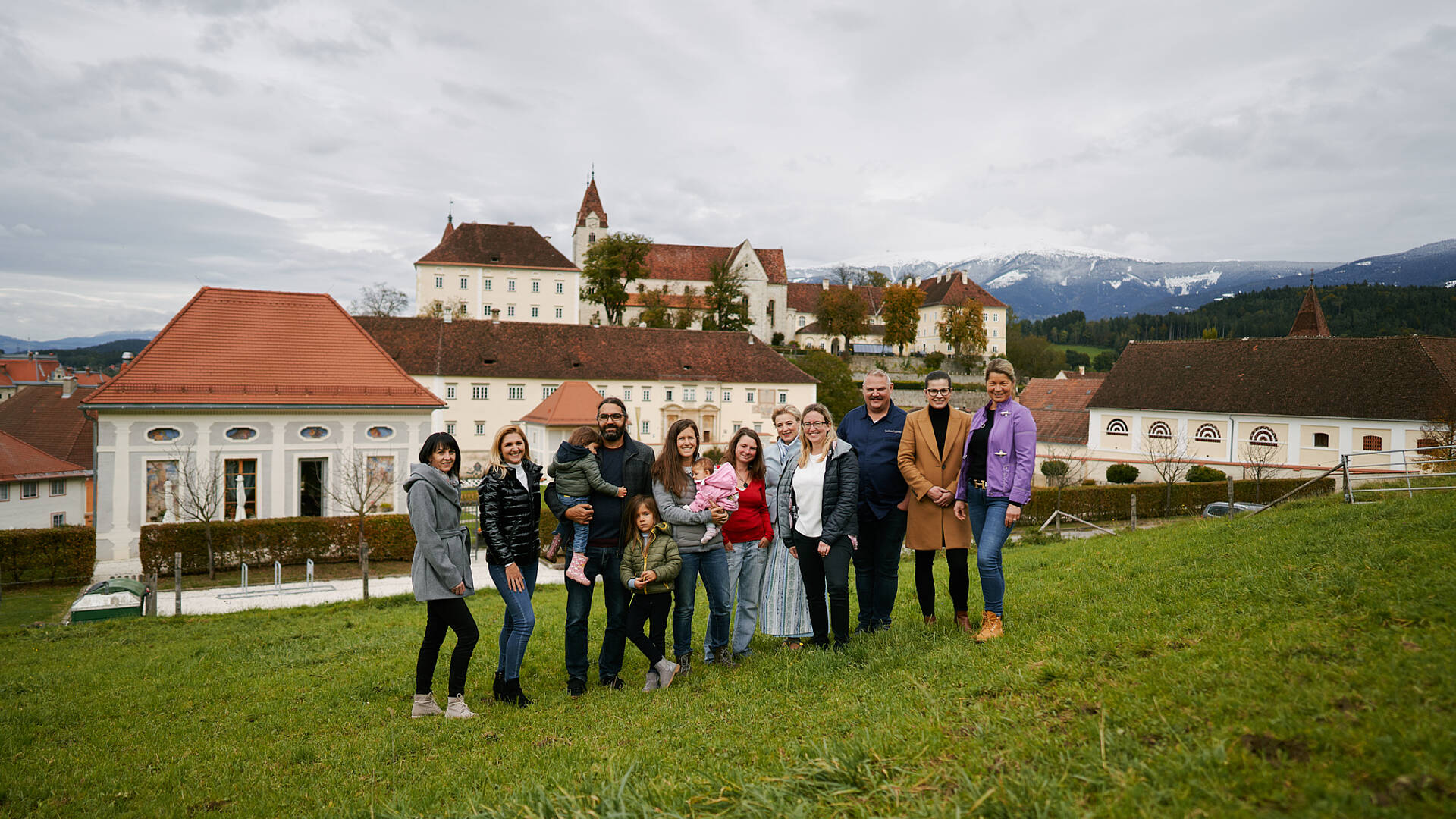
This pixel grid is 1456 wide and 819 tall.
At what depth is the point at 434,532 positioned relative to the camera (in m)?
5.38

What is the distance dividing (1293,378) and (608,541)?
44.3 m

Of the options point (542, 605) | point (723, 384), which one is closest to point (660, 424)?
point (723, 384)

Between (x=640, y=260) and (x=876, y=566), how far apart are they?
65.2 metres

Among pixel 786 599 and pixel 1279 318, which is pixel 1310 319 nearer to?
pixel 786 599

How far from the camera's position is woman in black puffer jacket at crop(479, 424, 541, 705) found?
5.73 metres

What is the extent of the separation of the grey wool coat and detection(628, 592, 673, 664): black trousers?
1297 millimetres

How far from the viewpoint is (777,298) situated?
91062 millimetres

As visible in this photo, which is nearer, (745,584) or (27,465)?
(745,584)

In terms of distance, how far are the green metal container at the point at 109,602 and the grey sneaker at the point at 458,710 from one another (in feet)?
44.4

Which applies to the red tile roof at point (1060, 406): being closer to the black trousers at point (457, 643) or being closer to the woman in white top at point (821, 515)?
the woman in white top at point (821, 515)

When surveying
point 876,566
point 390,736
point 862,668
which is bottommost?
point 390,736

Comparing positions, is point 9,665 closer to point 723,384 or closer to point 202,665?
point 202,665

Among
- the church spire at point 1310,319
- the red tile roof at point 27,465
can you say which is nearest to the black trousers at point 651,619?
the red tile roof at point 27,465

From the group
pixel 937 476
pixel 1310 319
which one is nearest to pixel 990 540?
pixel 937 476
